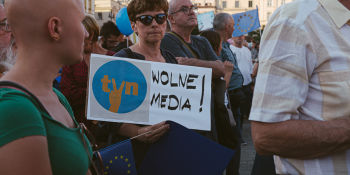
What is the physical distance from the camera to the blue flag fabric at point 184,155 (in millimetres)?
2037

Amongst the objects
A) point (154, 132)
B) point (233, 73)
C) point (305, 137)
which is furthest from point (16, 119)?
point (233, 73)

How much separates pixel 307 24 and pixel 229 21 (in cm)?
419

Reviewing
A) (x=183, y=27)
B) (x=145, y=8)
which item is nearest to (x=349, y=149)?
(x=145, y=8)

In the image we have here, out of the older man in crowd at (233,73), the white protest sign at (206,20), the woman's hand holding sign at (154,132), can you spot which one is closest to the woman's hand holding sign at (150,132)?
the woman's hand holding sign at (154,132)

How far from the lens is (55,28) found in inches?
44.8

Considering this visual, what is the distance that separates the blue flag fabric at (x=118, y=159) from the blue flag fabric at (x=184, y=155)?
23cm

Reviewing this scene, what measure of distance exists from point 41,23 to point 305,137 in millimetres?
993

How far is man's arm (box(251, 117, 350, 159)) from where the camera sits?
130 cm

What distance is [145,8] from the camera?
258 centimetres

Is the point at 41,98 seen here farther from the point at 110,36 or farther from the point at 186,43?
the point at 110,36

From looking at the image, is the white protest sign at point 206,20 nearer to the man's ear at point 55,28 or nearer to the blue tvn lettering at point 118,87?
the blue tvn lettering at point 118,87

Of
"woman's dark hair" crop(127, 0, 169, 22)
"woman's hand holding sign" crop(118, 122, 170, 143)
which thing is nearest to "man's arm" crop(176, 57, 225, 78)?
"woman's dark hair" crop(127, 0, 169, 22)

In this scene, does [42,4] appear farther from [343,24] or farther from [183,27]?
[183,27]

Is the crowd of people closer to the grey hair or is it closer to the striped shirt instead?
the striped shirt
